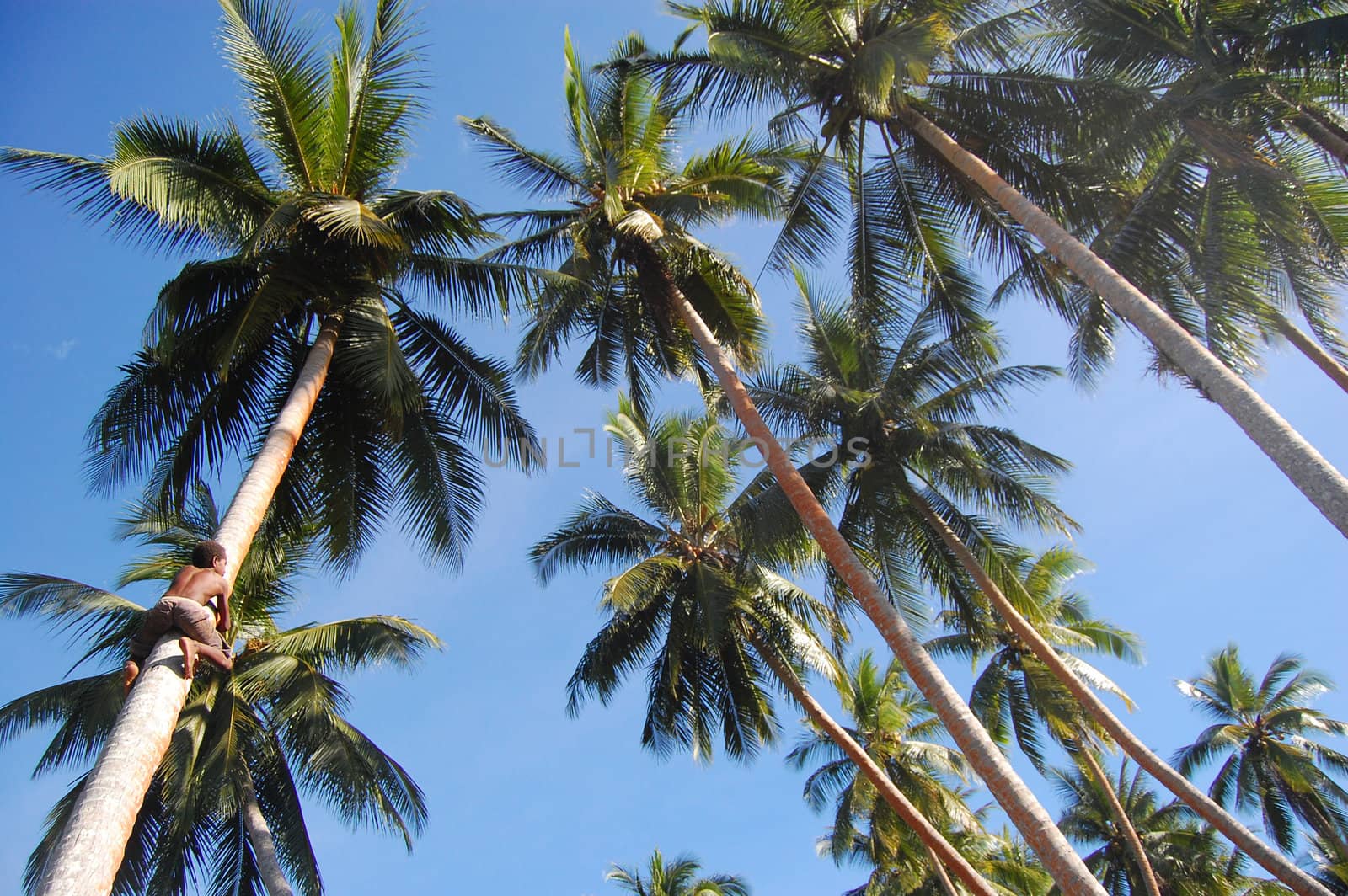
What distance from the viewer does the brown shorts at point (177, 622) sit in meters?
5.90

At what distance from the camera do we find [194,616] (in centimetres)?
592

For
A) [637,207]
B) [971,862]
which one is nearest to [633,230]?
[637,207]

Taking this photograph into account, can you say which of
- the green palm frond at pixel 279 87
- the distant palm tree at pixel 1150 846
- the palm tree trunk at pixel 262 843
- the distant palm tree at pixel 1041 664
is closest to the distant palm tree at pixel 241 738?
the palm tree trunk at pixel 262 843

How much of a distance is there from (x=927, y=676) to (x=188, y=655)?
6.73 m

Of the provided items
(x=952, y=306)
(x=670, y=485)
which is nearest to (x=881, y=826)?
(x=670, y=485)

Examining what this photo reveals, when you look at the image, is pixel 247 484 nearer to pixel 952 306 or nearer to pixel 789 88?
pixel 789 88

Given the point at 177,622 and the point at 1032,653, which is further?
the point at 1032,653

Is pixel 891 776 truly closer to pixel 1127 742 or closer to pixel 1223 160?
pixel 1127 742

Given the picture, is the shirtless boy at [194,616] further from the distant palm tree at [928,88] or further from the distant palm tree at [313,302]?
the distant palm tree at [928,88]

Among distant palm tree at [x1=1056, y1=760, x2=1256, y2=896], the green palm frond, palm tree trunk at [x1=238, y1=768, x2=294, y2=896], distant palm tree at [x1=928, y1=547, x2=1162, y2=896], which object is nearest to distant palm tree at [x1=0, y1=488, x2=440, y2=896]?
palm tree trunk at [x1=238, y1=768, x2=294, y2=896]

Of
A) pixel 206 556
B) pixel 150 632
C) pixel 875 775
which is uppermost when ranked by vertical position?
pixel 875 775

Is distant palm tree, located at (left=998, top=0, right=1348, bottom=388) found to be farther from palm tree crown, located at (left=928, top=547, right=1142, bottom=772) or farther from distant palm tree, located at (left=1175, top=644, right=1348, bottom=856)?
distant palm tree, located at (left=1175, top=644, right=1348, bottom=856)

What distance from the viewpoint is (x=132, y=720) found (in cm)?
539

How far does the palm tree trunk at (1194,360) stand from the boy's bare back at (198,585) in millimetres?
7662
